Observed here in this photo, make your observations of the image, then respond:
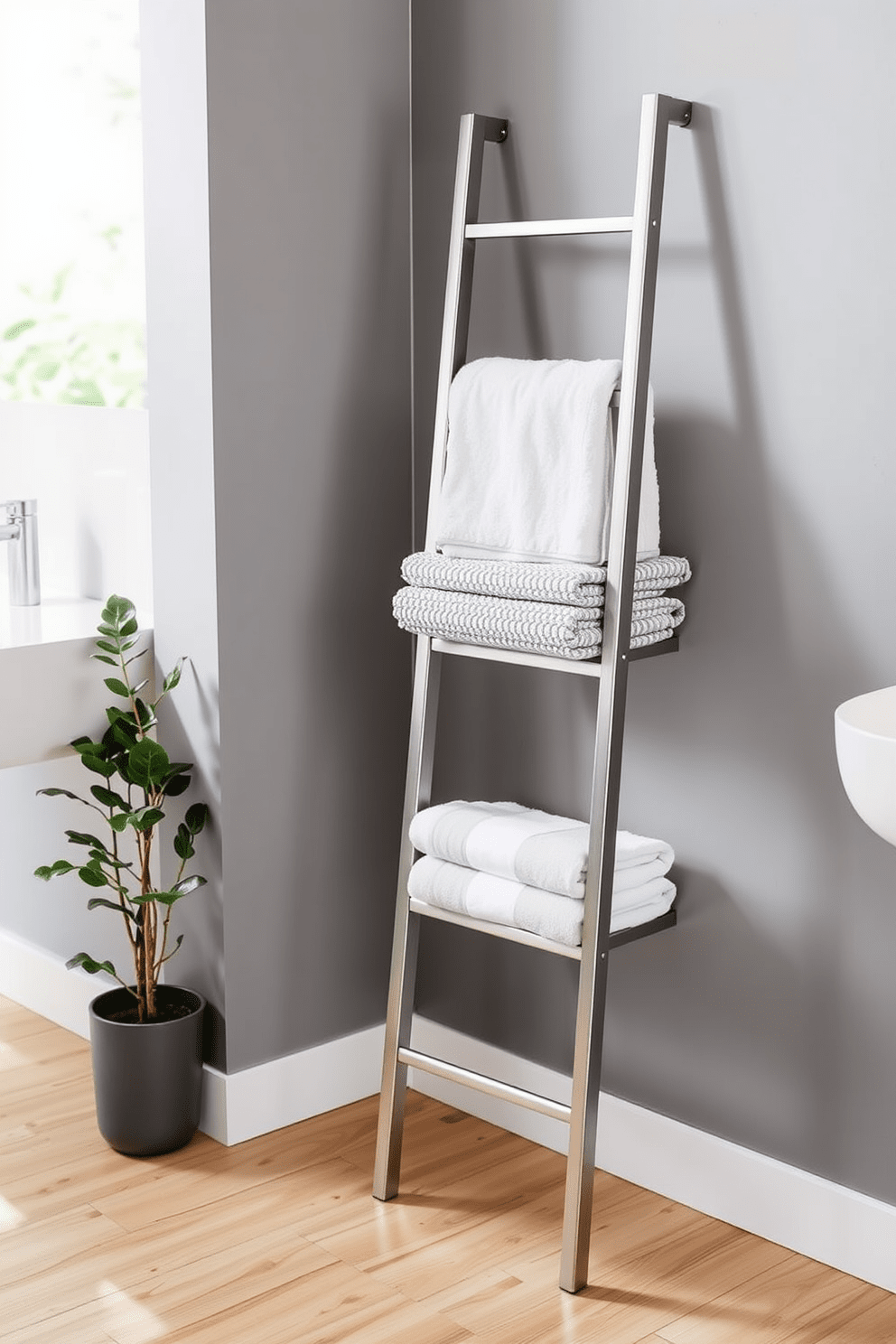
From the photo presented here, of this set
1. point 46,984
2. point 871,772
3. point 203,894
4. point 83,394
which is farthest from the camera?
point 83,394

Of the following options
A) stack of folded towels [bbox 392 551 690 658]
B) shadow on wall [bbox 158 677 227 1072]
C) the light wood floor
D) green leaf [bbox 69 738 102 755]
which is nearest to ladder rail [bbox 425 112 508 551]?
stack of folded towels [bbox 392 551 690 658]

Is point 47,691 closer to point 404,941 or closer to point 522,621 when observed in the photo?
point 404,941

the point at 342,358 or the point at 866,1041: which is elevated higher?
the point at 342,358

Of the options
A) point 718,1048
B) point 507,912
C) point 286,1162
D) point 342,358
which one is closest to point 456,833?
point 507,912

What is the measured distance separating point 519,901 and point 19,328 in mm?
1750

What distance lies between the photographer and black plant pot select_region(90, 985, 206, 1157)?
2250 mm

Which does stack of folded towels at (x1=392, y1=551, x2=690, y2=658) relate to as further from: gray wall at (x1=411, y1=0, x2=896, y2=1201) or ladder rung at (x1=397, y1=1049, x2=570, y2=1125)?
ladder rung at (x1=397, y1=1049, x2=570, y2=1125)

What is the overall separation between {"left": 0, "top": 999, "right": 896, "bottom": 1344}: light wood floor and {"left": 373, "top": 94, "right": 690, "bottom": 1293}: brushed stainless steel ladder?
12 centimetres

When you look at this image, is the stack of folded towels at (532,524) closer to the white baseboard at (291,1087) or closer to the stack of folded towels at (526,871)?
the stack of folded towels at (526,871)

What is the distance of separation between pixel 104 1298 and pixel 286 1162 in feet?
1.38

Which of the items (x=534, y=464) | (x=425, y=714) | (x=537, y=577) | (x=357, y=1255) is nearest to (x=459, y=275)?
(x=534, y=464)

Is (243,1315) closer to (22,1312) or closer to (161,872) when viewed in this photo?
(22,1312)

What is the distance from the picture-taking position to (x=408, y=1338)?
1.87 metres

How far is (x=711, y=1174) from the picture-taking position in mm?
2141
